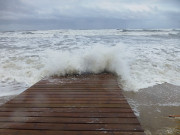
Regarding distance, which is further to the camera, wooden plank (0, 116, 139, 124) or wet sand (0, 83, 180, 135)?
wet sand (0, 83, 180, 135)

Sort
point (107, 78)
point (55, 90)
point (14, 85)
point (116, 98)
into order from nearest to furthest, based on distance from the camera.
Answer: point (116, 98), point (55, 90), point (107, 78), point (14, 85)

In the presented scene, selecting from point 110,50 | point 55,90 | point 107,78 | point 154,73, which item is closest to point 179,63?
point 154,73

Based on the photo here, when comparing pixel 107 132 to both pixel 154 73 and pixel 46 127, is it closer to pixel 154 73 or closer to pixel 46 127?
pixel 46 127

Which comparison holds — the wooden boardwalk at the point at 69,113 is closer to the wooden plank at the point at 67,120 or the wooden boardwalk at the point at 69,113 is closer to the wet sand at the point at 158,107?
the wooden plank at the point at 67,120

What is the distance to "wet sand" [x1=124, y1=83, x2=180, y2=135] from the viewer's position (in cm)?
308

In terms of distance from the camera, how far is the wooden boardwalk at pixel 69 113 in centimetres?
217

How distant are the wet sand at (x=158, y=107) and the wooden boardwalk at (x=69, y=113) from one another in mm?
707

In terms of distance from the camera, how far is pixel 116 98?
3.24 m

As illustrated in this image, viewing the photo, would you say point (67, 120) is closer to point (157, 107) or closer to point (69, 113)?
point (69, 113)

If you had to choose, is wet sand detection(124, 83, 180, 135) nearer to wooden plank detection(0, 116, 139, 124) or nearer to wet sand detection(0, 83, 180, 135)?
wet sand detection(0, 83, 180, 135)

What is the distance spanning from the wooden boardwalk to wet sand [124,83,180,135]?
2.32 ft

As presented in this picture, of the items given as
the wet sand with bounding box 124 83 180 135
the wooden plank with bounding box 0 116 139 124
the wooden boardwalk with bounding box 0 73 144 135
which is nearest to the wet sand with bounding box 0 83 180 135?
the wet sand with bounding box 124 83 180 135

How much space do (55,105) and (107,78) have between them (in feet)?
7.50

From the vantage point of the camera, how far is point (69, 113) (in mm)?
2639
